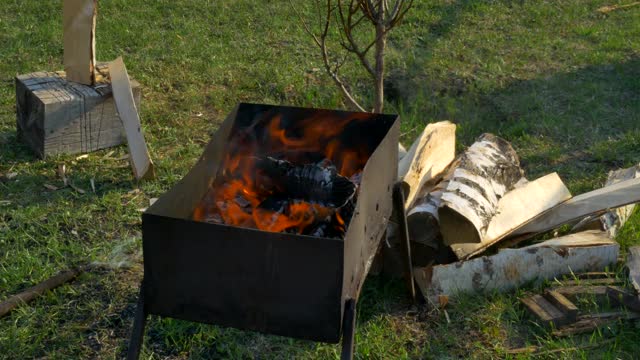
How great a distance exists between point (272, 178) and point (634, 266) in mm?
2046

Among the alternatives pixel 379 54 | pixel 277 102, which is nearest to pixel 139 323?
pixel 379 54

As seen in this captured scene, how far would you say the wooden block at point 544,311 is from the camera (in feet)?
12.6

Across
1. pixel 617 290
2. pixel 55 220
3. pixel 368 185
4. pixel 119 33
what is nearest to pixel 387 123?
pixel 368 185

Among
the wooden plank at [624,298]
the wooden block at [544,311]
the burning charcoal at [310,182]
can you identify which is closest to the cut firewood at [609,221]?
the wooden plank at [624,298]

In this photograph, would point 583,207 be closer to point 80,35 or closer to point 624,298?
point 624,298

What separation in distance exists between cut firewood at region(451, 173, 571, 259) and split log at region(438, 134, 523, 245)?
0.07 metres

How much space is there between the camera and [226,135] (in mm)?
3455

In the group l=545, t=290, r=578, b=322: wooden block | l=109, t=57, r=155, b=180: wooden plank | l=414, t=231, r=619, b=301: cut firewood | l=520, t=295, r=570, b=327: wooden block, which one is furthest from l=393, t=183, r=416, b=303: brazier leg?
l=109, t=57, r=155, b=180: wooden plank

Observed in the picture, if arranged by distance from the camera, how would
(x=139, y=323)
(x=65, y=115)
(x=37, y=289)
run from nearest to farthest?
(x=139, y=323) < (x=37, y=289) < (x=65, y=115)

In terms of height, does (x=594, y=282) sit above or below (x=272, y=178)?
below

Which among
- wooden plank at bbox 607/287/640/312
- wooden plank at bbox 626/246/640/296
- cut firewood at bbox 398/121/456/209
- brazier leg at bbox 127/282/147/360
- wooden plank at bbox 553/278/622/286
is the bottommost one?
wooden plank at bbox 553/278/622/286

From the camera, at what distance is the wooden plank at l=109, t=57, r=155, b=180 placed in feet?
17.1

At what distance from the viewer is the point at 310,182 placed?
3.35m

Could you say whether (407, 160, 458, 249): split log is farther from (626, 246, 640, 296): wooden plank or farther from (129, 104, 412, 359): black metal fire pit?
(129, 104, 412, 359): black metal fire pit
